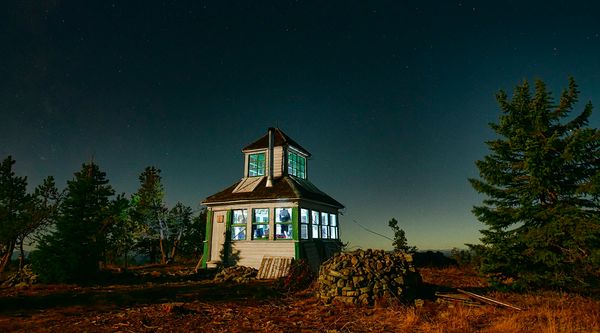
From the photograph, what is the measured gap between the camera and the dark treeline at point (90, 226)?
15969 mm

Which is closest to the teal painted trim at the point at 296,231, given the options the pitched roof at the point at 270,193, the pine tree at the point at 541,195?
the pitched roof at the point at 270,193

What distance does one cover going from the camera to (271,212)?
18.5 meters

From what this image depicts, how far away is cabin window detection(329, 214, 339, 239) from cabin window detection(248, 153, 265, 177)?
599cm

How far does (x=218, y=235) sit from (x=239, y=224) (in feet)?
4.98

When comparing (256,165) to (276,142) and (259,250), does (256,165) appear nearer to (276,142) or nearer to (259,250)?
(276,142)

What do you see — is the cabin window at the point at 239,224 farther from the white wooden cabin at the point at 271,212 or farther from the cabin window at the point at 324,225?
the cabin window at the point at 324,225

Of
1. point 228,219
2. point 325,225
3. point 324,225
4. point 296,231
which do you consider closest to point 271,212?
point 296,231

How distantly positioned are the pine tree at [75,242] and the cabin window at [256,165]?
8826 mm

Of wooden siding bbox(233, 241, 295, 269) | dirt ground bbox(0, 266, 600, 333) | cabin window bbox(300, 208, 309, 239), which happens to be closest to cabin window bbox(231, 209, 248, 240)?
wooden siding bbox(233, 241, 295, 269)

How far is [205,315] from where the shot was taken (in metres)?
9.00

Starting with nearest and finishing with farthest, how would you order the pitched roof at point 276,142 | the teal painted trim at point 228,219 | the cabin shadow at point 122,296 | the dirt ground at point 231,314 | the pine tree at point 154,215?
1. the dirt ground at point 231,314
2. the cabin shadow at point 122,296
3. the teal painted trim at point 228,219
4. the pitched roof at point 276,142
5. the pine tree at point 154,215

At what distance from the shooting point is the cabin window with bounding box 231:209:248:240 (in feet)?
62.7

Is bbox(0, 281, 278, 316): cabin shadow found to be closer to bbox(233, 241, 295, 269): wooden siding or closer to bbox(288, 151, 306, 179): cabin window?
bbox(233, 241, 295, 269): wooden siding

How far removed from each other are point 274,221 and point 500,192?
11321 mm
